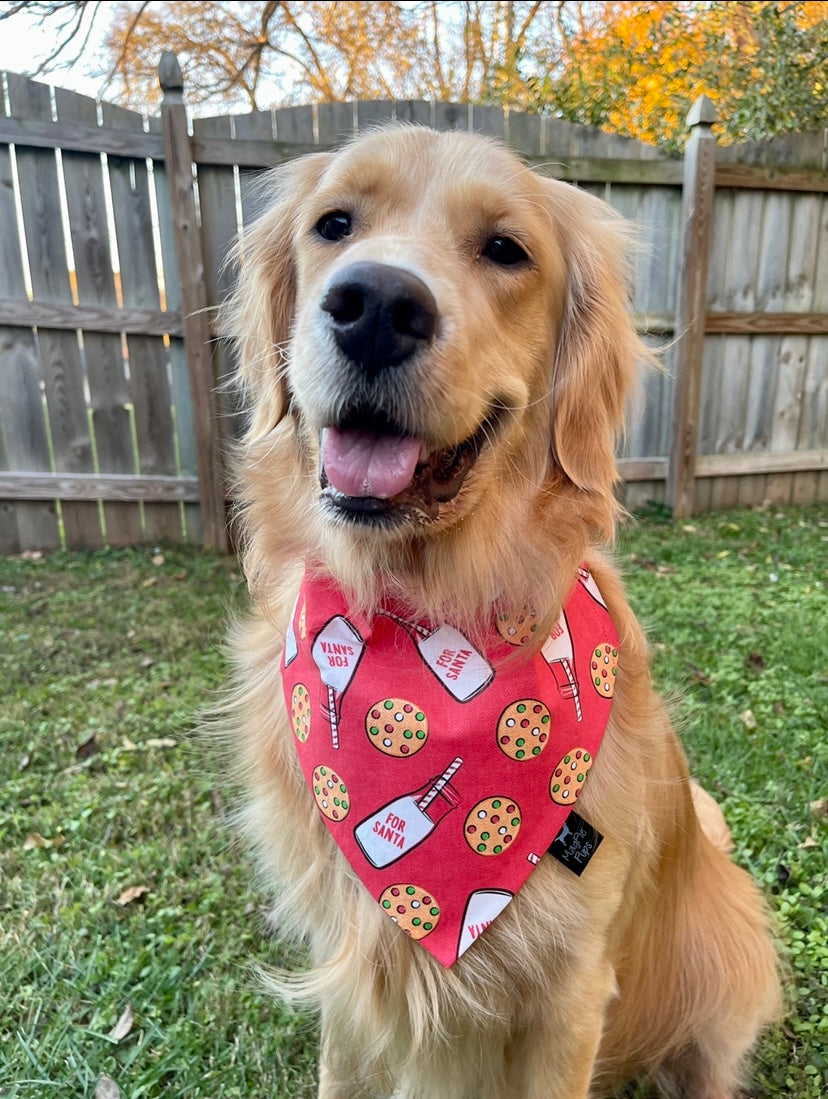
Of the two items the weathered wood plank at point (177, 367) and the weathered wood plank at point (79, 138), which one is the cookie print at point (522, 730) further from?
the weathered wood plank at point (79, 138)

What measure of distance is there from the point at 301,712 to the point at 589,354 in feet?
3.31

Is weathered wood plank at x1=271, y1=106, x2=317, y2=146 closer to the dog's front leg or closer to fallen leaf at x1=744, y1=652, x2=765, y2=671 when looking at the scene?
fallen leaf at x1=744, y1=652, x2=765, y2=671

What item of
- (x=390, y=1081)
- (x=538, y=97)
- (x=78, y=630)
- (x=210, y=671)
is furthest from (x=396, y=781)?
(x=538, y=97)

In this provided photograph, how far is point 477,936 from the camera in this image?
1.46 meters

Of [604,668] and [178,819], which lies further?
[178,819]

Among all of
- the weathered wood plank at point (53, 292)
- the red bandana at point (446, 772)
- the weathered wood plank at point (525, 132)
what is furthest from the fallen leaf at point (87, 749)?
the weathered wood plank at point (525, 132)

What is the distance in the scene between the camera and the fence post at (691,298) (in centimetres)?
547

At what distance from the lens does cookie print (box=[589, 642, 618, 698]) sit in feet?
5.14

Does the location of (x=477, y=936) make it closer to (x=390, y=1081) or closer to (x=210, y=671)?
(x=390, y=1081)

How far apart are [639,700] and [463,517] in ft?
2.00

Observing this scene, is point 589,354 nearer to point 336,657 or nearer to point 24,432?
point 336,657

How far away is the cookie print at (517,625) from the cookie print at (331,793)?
443mm

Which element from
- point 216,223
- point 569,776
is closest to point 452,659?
point 569,776

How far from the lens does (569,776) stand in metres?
1.48
